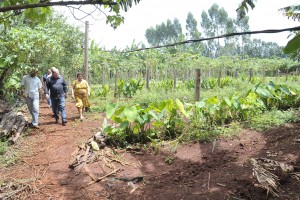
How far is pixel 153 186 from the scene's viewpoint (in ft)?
11.2

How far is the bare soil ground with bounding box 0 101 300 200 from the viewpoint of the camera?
3098mm

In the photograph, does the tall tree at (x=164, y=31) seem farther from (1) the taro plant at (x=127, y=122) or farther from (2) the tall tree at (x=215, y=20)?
(1) the taro plant at (x=127, y=122)

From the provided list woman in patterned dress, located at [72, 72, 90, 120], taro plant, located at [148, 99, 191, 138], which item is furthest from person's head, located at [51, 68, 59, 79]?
taro plant, located at [148, 99, 191, 138]

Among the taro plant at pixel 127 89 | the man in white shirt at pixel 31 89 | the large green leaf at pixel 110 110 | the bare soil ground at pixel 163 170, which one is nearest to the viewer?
the bare soil ground at pixel 163 170

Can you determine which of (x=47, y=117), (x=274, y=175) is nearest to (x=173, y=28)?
(x=47, y=117)

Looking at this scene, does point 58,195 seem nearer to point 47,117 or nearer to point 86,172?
point 86,172

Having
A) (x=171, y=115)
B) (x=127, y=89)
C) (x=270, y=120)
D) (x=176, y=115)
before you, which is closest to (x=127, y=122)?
(x=171, y=115)

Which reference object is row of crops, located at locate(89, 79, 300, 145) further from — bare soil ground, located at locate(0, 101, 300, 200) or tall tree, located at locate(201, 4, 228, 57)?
tall tree, located at locate(201, 4, 228, 57)

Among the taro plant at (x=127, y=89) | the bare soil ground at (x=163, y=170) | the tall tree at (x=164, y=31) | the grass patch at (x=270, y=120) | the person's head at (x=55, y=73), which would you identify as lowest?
the bare soil ground at (x=163, y=170)

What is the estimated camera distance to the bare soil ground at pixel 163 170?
122 inches

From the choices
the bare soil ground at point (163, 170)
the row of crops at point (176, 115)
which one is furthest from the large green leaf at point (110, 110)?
the bare soil ground at point (163, 170)

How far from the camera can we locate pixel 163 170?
12.8ft

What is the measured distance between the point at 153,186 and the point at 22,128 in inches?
152

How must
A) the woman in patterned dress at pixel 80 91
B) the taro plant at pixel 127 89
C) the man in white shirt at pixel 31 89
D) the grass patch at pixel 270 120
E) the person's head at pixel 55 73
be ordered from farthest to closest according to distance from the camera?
the taro plant at pixel 127 89
the woman in patterned dress at pixel 80 91
the person's head at pixel 55 73
the man in white shirt at pixel 31 89
the grass patch at pixel 270 120
